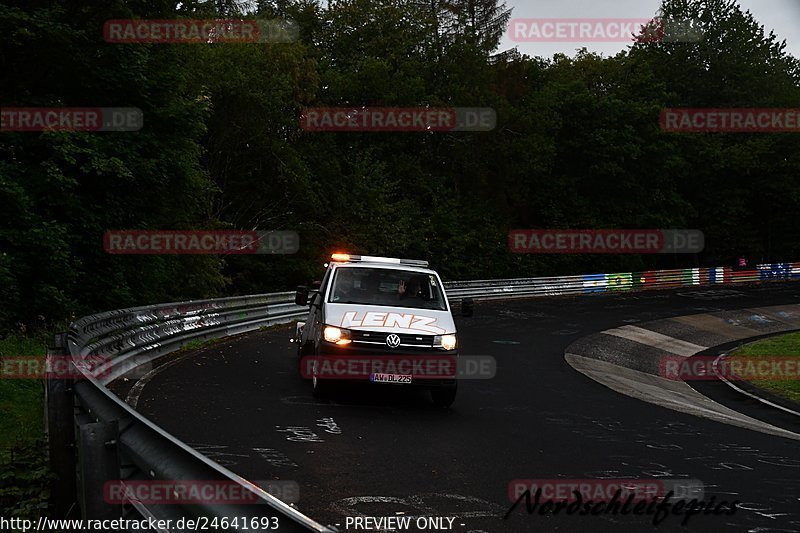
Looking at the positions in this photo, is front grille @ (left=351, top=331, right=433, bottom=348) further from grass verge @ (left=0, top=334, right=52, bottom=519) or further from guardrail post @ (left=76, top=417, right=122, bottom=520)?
guardrail post @ (left=76, top=417, right=122, bottom=520)

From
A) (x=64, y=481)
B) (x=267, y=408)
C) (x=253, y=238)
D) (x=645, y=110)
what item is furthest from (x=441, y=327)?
(x=645, y=110)

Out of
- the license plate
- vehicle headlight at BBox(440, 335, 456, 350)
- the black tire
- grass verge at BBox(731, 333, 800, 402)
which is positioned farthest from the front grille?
grass verge at BBox(731, 333, 800, 402)

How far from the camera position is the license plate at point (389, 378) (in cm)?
1109

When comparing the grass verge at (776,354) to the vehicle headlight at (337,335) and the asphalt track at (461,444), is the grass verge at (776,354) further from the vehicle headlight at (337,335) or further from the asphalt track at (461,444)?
the vehicle headlight at (337,335)

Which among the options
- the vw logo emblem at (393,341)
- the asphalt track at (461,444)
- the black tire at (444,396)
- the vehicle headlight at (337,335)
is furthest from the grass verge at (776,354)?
the vehicle headlight at (337,335)

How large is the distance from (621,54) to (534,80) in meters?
12.6

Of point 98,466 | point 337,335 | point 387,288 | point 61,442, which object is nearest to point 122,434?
point 98,466

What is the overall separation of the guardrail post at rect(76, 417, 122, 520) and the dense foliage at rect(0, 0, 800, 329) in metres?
14.2

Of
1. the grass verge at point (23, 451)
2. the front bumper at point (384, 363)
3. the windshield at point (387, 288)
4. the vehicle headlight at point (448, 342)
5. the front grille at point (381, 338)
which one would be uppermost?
the windshield at point (387, 288)

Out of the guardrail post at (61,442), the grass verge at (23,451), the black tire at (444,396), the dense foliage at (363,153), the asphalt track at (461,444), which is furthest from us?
the dense foliage at (363,153)

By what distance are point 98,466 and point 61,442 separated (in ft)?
5.97

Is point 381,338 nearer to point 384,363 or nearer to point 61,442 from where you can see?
point 384,363

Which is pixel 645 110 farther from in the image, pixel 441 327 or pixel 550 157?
pixel 441 327

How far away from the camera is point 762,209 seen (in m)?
67.9
